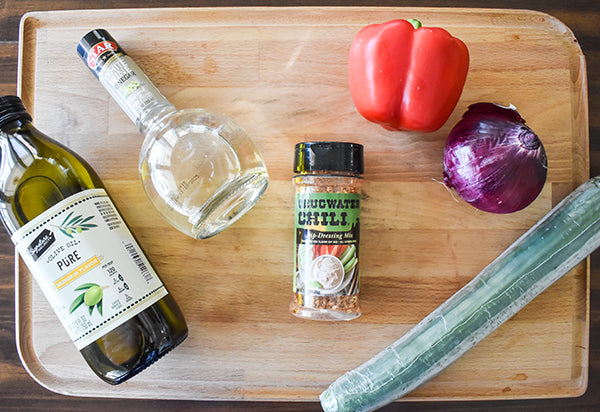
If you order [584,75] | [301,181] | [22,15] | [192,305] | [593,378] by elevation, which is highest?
[22,15]

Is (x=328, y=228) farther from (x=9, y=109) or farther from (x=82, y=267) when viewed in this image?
(x=9, y=109)

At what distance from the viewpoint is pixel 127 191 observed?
0.93 meters

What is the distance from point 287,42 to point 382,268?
52cm

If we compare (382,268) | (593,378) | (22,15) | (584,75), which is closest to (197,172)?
(382,268)

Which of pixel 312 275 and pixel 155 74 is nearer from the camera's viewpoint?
pixel 312 275

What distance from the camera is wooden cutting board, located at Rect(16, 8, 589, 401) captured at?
93 cm

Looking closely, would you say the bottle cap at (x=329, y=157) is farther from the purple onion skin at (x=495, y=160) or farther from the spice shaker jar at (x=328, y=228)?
the purple onion skin at (x=495, y=160)

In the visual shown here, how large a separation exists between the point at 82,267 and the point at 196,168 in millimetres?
260

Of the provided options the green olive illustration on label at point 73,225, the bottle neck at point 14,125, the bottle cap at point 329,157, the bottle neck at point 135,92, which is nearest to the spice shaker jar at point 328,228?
the bottle cap at point 329,157

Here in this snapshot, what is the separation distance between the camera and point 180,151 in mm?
795

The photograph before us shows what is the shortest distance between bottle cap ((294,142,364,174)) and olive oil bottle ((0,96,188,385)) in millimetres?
360

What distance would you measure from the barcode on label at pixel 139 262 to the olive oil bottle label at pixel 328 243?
29cm

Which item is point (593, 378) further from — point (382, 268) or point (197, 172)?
point (197, 172)

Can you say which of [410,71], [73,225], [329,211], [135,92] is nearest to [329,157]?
[329,211]
